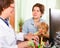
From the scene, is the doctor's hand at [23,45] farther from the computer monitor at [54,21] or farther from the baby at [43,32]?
the computer monitor at [54,21]

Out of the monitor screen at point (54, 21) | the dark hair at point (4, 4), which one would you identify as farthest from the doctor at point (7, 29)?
the monitor screen at point (54, 21)

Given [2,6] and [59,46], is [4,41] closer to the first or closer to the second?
[2,6]

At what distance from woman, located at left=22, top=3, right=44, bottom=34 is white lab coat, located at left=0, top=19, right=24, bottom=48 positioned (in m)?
0.15

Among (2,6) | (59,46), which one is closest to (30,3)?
(2,6)

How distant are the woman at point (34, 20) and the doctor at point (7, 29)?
91 mm

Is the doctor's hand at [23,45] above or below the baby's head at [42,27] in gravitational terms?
below

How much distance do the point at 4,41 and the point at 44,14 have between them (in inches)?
20.2

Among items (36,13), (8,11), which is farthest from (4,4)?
(36,13)

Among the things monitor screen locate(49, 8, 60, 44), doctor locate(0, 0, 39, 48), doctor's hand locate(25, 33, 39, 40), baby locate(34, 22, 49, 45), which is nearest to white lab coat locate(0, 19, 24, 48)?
doctor locate(0, 0, 39, 48)

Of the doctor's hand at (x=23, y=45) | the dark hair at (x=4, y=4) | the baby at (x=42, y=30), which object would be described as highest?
the dark hair at (x=4, y=4)

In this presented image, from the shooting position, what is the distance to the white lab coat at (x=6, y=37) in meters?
1.23

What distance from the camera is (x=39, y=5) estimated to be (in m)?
1.36

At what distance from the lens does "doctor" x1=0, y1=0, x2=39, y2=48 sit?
1233 mm

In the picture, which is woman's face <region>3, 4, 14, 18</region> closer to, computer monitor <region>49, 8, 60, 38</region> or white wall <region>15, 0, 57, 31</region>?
white wall <region>15, 0, 57, 31</region>
